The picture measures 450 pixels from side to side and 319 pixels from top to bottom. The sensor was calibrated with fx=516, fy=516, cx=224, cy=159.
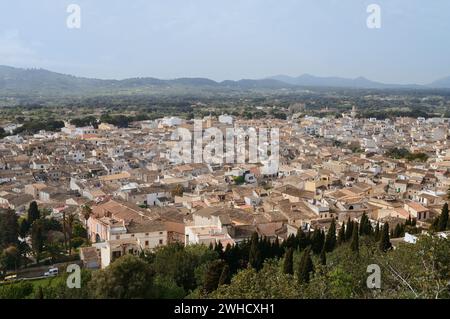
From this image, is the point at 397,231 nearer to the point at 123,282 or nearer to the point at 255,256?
the point at 255,256

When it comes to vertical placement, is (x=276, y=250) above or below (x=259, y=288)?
below

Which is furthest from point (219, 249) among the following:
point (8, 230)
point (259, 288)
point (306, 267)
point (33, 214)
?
point (33, 214)

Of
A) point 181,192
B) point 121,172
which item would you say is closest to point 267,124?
point 121,172

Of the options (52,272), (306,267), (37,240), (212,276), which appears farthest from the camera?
(37,240)

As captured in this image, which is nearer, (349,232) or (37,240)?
(349,232)

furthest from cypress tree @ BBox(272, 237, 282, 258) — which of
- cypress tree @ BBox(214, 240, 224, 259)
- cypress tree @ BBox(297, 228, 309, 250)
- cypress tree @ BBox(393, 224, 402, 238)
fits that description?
cypress tree @ BBox(393, 224, 402, 238)

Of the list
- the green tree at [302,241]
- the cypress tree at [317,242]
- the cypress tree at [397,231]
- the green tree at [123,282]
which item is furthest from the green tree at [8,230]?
the cypress tree at [397,231]

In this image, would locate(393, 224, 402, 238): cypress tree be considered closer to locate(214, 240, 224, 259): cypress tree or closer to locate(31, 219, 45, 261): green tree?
locate(214, 240, 224, 259): cypress tree

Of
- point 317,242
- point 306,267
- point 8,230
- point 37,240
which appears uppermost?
point 306,267

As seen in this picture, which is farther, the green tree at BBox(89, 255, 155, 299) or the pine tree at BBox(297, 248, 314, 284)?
the pine tree at BBox(297, 248, 314, 284)

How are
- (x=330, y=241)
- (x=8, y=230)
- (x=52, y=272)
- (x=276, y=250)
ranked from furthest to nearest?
(x=8, y=230), (x=52, y=272), (x=330, y=241), (x=276, y=250)

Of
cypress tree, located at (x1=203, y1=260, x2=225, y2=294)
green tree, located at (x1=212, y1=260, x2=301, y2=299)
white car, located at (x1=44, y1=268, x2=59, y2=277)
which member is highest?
green tree, located at (x1=212, y1=260, x2=301, y2=299)

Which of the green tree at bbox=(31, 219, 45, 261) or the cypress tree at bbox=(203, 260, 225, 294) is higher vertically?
the cypress tree at bbox=(203, 260, 225, 294)
